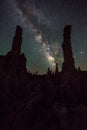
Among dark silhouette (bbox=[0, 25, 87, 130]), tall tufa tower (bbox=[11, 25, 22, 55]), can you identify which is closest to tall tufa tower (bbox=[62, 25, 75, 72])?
dark silhouette (bbox=[0, 25, 87, 130])

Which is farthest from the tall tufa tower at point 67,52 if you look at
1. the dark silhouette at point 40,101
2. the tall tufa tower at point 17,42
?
the tall tufa tower at point 17,42

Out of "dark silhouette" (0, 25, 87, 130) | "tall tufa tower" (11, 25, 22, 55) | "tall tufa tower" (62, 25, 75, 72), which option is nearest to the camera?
"dark silhouette" (0, 25, 87, 130)

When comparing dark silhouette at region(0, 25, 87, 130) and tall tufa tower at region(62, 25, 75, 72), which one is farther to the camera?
tall tufa tower at region(62, 25, 75, 72)

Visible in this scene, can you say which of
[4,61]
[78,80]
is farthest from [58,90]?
[4,61]

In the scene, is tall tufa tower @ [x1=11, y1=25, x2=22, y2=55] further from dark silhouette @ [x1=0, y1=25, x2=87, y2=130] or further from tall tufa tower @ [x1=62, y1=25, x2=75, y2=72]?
tall tufa tower @ [x1=62, y1=25, x2=75, y2=72]

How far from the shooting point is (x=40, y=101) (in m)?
42.8

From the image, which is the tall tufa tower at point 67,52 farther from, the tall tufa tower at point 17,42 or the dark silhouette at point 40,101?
the tall tufa tower at point 17,42

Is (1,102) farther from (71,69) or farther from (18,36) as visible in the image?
(18,36)

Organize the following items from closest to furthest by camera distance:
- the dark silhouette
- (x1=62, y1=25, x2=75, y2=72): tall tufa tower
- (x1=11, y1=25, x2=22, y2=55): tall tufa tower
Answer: the dark silhouette → (x1=62, y1=25, x2=75, y2=72): tall tufa tower → (x1=11, y1=25, x2=22, y2=55): tall tufa tower

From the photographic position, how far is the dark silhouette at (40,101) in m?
33.4

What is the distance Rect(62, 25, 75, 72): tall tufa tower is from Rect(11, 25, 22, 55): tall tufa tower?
28.5m

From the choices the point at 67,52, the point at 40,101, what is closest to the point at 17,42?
the point at 67,52

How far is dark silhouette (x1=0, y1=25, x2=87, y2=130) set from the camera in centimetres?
3341

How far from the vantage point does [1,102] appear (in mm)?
47750
